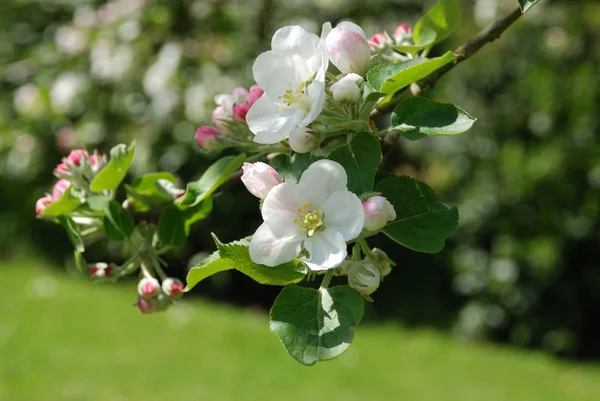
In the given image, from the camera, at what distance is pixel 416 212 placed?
0.81 metres

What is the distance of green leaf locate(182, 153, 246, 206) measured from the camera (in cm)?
98

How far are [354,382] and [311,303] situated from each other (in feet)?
11.7

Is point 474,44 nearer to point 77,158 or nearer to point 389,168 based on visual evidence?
point 77,158

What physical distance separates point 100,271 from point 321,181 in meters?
0.42

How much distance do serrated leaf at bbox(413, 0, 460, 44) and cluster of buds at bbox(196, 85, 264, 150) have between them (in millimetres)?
263

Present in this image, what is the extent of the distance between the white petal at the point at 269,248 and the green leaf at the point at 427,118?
18cm

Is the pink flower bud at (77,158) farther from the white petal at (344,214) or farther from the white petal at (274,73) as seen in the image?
the white petal at (344,214)

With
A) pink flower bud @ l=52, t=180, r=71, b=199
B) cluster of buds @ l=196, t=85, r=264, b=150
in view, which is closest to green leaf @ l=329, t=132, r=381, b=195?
cluster of buds @ l=196, t=85, r=264, b=150

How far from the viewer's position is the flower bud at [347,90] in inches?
30.0

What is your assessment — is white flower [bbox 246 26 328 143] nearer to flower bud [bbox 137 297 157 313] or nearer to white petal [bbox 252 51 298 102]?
white petal [bbox 252 51 298 102]

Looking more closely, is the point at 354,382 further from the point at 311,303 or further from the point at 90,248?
the point at 311,303

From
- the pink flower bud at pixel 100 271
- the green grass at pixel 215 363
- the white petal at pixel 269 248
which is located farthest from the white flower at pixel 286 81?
the green grass at pixel 215 363

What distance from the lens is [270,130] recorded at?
802 mm

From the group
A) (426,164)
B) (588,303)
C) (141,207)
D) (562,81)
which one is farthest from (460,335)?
(141,207)
